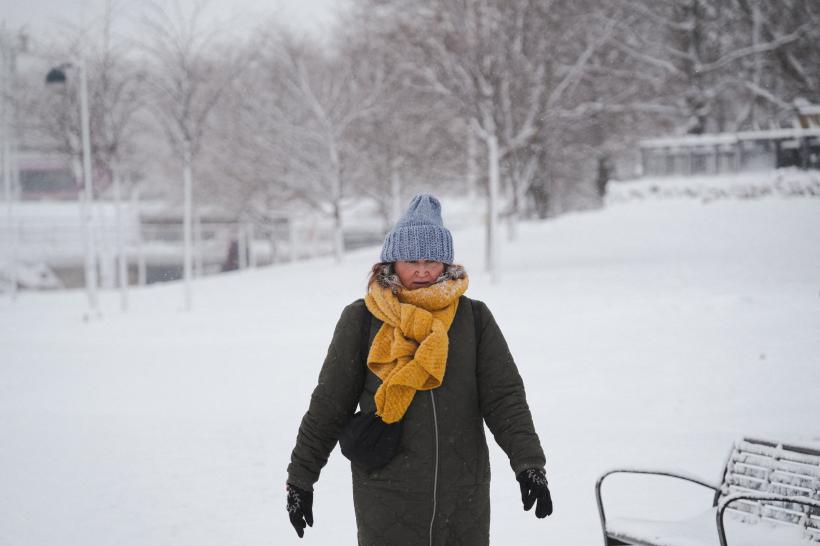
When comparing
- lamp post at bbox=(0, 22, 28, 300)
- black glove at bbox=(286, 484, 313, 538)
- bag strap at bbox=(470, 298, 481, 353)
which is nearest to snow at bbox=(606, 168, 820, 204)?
bag strap at bbox=(470, 298, 481, 353)

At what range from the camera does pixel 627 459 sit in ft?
19.5

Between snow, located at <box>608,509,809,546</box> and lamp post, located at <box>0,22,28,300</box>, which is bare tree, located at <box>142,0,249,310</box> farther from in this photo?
snow, located at <box>608,509,809,546</box>

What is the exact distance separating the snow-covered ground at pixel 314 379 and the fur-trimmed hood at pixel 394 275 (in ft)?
6.35

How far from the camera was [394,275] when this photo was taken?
2.77 meters

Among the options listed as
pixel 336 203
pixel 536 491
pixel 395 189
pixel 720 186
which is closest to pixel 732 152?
pixel 720 186

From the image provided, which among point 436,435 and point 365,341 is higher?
point 365,341

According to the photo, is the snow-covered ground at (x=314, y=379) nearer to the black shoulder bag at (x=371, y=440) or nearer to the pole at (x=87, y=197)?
the pole at (x=87, y=197)

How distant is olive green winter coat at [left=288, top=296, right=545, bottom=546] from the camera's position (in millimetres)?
2584

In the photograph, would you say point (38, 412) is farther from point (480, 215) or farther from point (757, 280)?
point (480, 215)

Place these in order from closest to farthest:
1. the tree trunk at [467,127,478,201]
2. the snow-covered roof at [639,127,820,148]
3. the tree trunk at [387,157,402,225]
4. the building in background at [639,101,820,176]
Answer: the building in background at [639,101,820,176], the snow-covered roof at [639,127,820,148], the tree trunk at [467,127,478,201], the tree trunk at [387,157,402,225]

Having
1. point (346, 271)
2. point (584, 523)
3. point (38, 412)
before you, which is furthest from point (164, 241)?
point (584, 523)

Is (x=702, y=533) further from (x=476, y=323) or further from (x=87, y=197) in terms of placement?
(x=87, y=197)

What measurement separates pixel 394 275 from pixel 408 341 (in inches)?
11.2

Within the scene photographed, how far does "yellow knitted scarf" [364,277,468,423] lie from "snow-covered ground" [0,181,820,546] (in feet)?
6.51
